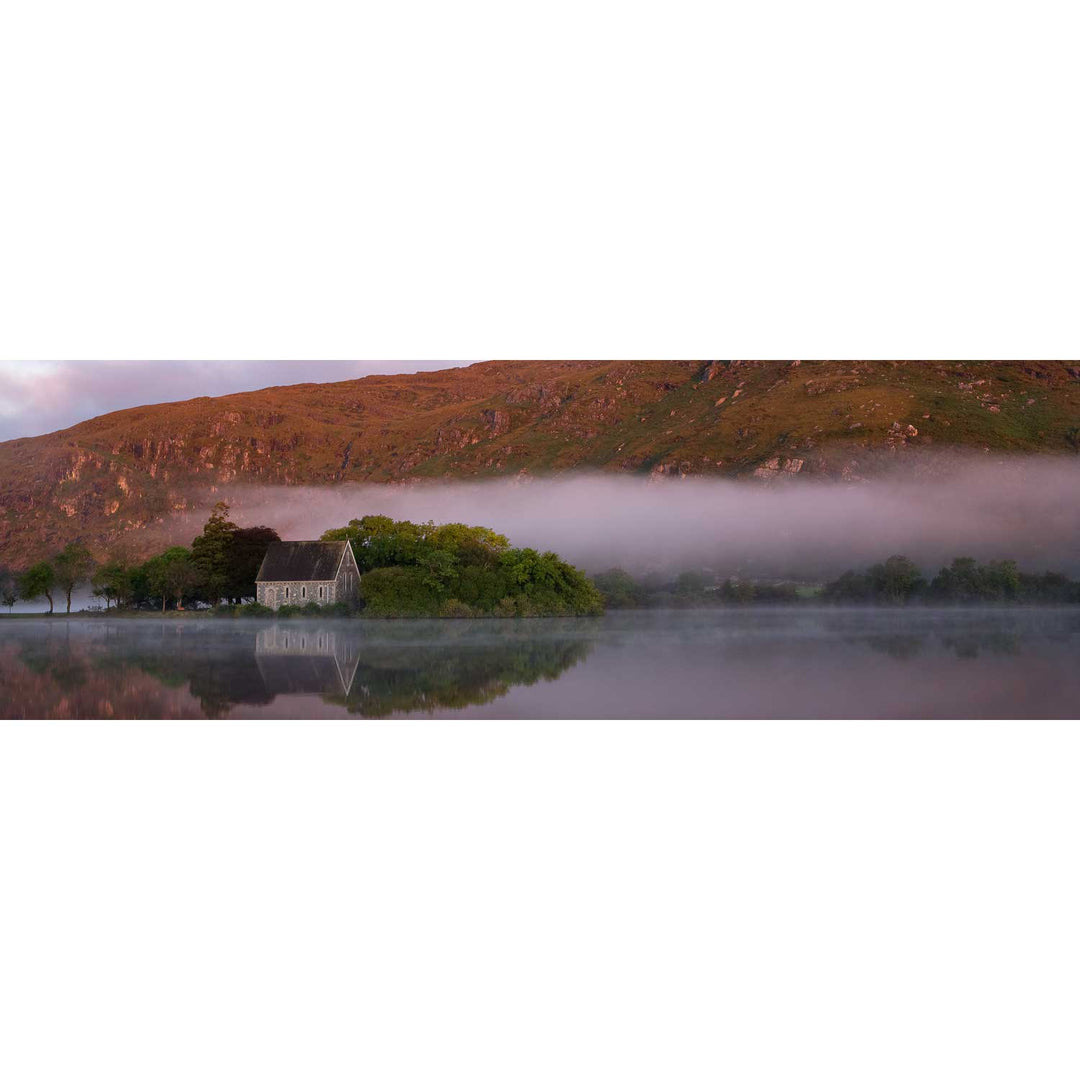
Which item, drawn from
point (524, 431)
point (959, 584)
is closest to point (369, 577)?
point (524, 431)

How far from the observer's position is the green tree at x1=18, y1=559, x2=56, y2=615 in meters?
9.41

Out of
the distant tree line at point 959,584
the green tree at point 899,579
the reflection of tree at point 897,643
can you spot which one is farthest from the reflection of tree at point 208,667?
the green tree at point 899,579

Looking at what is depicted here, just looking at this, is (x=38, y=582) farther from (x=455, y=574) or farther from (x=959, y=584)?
(x=959, y=584)

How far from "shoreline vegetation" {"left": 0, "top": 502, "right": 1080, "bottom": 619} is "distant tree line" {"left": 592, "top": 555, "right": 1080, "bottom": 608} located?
12 millimetres

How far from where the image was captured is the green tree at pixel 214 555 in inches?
372

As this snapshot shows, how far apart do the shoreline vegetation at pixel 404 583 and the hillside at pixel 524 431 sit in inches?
11.7

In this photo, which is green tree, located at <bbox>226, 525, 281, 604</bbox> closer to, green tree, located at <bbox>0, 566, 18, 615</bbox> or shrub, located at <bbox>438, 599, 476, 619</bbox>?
shrub, located at <bbox>438, 599, 476, 619</bbox>

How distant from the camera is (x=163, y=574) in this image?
9.48 metres

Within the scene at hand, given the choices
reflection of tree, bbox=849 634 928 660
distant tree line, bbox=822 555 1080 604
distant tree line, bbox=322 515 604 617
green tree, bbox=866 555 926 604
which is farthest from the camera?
distant tree line, bbox=322 515 604 617

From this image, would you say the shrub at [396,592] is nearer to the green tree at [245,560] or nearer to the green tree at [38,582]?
the green tree at [245,560]

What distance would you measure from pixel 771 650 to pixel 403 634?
301cm

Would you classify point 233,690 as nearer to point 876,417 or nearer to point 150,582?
point 150,582

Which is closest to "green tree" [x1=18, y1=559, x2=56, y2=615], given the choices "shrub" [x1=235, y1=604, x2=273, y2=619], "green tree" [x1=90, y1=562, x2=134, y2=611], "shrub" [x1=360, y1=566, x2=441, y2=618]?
"green tree" [x1=90, y1=562, x2=134, y2=611]

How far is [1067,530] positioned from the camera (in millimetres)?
9031
